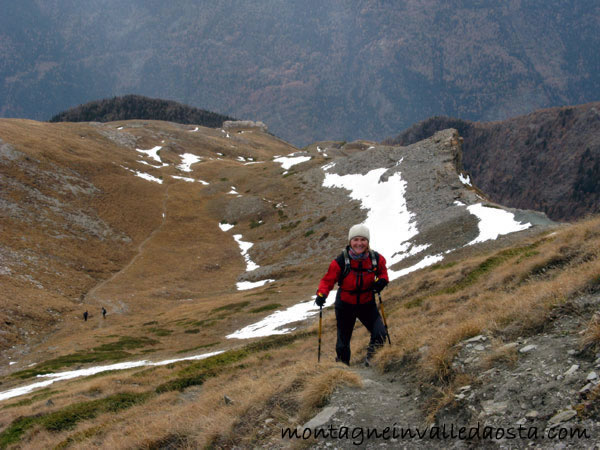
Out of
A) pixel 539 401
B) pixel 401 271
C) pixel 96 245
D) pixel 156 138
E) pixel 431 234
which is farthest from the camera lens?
pixel 156 138

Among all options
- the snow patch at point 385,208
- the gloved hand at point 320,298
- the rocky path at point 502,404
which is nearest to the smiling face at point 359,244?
the gloved hand at point 320,298

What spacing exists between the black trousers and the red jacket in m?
0.30

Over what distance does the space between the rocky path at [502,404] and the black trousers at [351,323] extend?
2.16 metres

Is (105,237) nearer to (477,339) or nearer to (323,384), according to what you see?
(323,384)

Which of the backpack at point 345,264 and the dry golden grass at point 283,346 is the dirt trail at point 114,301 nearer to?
the dry golden grass at point 283,346

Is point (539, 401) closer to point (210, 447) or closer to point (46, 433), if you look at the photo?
point (210, 447)

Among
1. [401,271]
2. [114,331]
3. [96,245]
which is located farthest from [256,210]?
[401,271]

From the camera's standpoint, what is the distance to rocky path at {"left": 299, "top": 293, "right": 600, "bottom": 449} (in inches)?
195

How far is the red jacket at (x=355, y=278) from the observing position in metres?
9.30

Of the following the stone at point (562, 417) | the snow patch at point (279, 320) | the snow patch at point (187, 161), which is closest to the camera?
the stone at point (562, 417)

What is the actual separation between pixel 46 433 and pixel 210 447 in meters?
9.06

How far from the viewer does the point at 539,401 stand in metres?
5.36

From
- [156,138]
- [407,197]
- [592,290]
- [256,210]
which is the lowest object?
[592,290]

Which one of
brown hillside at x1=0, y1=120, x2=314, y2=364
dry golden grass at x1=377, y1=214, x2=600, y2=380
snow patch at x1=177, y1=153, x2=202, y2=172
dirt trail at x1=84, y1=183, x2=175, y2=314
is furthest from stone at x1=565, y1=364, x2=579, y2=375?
snow patch at x1=177, y1=153, x2=202, y2=172
